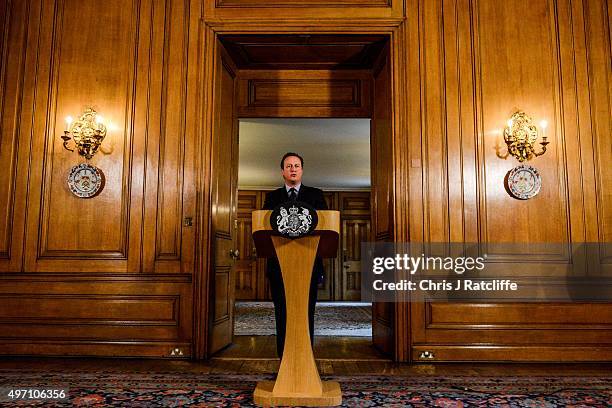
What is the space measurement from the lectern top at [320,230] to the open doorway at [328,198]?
63.3 inches

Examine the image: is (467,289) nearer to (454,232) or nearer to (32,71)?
(454,232)

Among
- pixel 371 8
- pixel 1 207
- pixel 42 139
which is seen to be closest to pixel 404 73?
pixel 371 8

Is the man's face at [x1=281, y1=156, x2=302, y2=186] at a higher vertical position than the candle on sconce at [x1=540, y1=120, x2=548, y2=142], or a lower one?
lower

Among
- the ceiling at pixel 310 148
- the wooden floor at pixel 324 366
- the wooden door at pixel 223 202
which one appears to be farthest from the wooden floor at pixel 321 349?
the ceiling at pixel 310 148

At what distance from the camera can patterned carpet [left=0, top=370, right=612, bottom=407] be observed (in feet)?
7.83

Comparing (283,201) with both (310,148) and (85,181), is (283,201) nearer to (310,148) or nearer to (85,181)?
(85,181)

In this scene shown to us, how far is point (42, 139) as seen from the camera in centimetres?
392

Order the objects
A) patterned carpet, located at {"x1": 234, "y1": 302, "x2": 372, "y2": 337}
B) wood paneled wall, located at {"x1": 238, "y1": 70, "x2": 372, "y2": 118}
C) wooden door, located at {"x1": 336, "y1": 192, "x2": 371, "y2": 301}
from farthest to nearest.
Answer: wooden door, located at {"x1": 336, "y1": 192, "x2": 371, "y2": 301} < patterned carpet, located at {"x1": 234, "y1": 302, "x2": 372, "y2": 337} < wood paneled wall, located at {"x1": 238, "y1": 70, "x2": 372, "y2": 118}

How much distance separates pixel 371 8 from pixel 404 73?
61cm

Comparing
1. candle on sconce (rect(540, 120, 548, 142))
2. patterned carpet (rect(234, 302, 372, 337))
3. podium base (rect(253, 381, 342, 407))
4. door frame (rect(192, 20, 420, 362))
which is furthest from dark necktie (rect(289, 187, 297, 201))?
patterned carpet (rect(234, 302, 372, 337))

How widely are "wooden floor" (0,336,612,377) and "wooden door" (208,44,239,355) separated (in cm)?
36

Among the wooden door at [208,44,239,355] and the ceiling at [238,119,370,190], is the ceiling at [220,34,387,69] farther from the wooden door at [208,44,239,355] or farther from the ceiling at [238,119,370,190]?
the ceiling at [238,119,370,190]

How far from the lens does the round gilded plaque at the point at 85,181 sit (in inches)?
151

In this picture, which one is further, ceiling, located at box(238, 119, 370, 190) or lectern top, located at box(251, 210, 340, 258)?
ceiling, located at box(238, 119, 370, 190)
